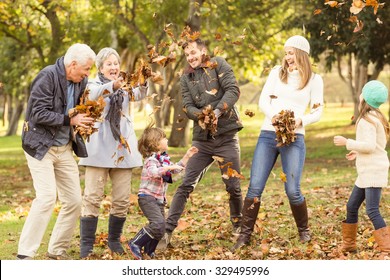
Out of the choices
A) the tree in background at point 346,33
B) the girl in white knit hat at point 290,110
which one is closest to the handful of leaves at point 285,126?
the girl in white knit hat at point 290,110

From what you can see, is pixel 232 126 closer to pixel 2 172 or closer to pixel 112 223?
pixel 112 223

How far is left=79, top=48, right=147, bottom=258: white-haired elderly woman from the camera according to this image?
796 centimetres

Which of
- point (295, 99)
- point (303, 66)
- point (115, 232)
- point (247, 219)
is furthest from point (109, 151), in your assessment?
point (303, 66)

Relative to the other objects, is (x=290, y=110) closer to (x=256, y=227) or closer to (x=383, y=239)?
(x=383, y=239)

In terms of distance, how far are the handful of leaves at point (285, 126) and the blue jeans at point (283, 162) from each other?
188mm

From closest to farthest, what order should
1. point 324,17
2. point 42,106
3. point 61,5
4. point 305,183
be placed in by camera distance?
point 42,106 < point 305,183 < point 324,17 < point 61,5

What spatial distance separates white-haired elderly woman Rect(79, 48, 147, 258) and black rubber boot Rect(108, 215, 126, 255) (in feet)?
0.52

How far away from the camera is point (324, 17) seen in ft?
73.8

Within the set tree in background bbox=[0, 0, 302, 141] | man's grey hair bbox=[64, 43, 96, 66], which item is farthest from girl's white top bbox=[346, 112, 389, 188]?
tree in background bbox=[0, 0, 302, 141]

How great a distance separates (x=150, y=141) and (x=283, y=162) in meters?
1.43

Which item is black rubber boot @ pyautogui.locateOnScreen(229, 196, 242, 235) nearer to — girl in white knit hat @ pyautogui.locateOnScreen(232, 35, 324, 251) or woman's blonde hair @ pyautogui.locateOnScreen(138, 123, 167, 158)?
girl in white knit hat @ pyautogui.locateOnScreen(232, 35, 324, 251)

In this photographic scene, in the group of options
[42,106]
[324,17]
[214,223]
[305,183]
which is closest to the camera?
[42,106]
